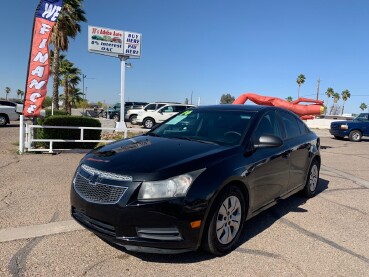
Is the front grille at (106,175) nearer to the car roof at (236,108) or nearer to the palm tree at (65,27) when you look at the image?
the car roof at (236,108)

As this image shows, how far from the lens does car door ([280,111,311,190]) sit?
510 centimetres

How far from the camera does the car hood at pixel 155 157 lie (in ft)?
10.5

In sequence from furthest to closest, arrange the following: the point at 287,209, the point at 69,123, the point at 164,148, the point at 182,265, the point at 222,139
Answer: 1. the point at 69,123
2. the point at 287,209
3. the point at 222,139
4. the point at 164,148
5. the point at 182,265

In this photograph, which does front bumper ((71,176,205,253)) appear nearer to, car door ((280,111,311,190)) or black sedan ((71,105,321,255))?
black sedan ((71,105,321,255))

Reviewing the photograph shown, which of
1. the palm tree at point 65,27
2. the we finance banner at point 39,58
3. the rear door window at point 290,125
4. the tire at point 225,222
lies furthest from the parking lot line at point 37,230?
the palm tree at point 65,27

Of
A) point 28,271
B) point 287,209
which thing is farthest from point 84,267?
point 287,209

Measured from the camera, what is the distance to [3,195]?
5.45m

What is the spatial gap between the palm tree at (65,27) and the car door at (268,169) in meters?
24.8

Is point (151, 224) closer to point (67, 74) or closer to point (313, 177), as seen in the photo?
point (313, 177)

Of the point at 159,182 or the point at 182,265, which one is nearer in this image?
the point at 159,182

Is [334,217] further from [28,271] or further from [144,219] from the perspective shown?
[28,271]

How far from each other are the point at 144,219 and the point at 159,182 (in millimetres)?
359

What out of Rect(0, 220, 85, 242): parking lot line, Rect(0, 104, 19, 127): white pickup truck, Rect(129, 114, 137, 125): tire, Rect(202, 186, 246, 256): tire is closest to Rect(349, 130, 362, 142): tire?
Rect(129, 114, 137, 125): tire

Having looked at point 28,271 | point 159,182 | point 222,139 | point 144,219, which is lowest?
point 28,271
